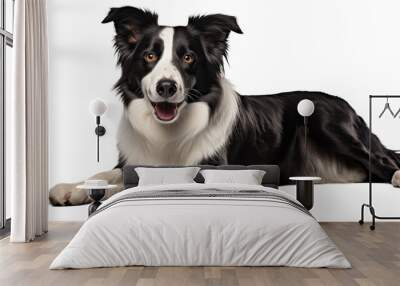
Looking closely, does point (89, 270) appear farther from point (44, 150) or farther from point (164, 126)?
point (164, 126)

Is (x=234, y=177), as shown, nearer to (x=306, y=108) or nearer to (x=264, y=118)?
(x=264, y=118)

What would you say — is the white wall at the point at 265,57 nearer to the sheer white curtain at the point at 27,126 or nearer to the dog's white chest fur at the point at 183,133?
the dog's white chest fur at the point at 183,133

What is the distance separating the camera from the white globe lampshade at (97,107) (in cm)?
717

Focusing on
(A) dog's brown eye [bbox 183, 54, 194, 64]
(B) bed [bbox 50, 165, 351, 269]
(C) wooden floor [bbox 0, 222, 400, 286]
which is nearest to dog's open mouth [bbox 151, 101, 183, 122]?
(A) dog's brown eye [bbox 183, 54, 194, 64]

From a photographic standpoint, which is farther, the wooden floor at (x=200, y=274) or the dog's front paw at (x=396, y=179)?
the dog's front paw at (x=396, y=179)

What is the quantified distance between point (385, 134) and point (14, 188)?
4484 mm

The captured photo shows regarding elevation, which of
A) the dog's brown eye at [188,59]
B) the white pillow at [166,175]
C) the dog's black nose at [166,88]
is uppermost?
the dog's brown eye at [188,59]

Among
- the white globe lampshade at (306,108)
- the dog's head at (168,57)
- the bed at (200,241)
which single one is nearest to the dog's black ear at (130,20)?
the dog's head at (168,57)

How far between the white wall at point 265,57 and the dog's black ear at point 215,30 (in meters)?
0.10

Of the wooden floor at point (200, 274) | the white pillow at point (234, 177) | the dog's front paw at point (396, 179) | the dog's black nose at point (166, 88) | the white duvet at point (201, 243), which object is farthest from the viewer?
the dog's front paw at point (396, 179)

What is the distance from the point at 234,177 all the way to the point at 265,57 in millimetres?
1746

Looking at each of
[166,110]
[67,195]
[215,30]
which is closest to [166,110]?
[166,110]

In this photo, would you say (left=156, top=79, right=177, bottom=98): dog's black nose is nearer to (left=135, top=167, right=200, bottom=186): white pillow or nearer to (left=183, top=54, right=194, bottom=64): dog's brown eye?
(left=183, top=54, right=194, bottom=64): dog's brown eye

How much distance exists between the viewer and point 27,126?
5.98 m
